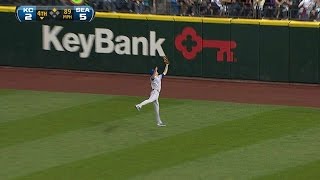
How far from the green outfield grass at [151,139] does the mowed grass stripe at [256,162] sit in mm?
19

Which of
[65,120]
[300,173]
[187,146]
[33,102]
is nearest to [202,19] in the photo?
[33,102]

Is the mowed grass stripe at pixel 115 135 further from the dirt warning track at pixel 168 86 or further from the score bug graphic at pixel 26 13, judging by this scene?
the score bug graphic at pixel 26 13

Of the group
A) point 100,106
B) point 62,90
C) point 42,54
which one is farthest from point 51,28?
point 100,106

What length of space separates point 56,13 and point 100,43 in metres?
5.04

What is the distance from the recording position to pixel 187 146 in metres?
20.6

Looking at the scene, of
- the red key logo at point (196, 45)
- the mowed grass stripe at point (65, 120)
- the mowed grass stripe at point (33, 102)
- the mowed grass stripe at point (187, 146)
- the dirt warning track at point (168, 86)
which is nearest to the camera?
the mowed grass stripe at point (187, 146)

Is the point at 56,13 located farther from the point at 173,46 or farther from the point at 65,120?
the point at 173,46

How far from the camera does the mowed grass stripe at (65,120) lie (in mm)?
21844

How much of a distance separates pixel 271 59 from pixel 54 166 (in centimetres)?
1150

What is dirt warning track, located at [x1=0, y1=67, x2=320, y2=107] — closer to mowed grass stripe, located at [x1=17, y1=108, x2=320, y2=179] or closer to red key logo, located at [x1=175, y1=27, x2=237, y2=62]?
red key logo, located at [x1=175, y1=27, x2=237, y2=62]

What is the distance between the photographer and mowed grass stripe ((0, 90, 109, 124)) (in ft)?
80.3

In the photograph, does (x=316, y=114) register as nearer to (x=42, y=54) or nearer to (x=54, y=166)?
(x=54, y=166)

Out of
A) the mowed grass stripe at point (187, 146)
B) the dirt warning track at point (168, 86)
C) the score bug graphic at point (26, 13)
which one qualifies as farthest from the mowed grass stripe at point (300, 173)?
the score bug graphic at point (26, 13)

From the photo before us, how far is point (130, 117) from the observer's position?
78.5ft
